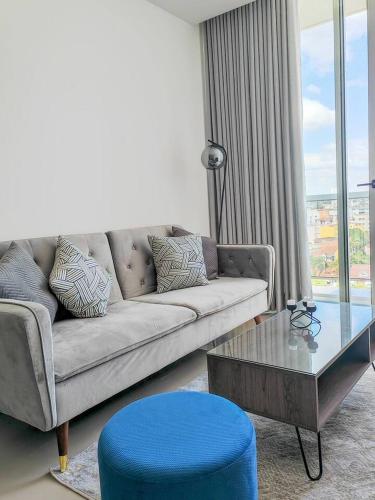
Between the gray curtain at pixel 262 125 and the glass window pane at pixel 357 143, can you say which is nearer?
the glass window pane at pixel 357 143

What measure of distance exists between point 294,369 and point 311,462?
365 mm

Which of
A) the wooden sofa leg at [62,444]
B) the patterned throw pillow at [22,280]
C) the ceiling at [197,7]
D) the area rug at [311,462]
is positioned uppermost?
the ceiling at [197,7]

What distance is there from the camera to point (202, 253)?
2912 mm

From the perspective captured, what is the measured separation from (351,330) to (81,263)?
1.39m

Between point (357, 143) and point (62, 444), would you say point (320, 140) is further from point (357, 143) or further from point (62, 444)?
point (62, 444)

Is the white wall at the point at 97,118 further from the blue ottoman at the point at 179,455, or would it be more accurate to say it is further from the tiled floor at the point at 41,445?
the blue ottoman at the point at 179,455

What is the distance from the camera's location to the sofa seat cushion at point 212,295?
228 cm

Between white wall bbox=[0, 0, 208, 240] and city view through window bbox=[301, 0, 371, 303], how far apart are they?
1.03m

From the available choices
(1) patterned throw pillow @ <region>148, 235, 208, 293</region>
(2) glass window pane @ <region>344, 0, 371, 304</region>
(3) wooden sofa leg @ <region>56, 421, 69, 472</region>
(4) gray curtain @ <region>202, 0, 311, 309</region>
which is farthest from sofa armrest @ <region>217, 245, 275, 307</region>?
(3) wooden sofa leg @ <region>56, 421, 69, 472</region>

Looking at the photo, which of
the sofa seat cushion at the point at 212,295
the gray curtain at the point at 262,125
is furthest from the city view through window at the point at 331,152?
the sofa seat cushion at the point at 212,295

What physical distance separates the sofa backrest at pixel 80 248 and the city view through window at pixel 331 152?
1.83 m

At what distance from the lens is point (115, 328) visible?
181 centimetres

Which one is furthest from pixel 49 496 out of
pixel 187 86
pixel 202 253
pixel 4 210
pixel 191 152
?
pixel 187 86

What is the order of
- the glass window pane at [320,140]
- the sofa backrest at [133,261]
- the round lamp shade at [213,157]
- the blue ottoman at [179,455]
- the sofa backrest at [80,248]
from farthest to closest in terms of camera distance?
the round lamp shade at [213,157]
the glass window pane at [320,140]
the sofa backrest at [133,261]
the sofa backrest at [80,248]
the blue ottoman at [179,455]
